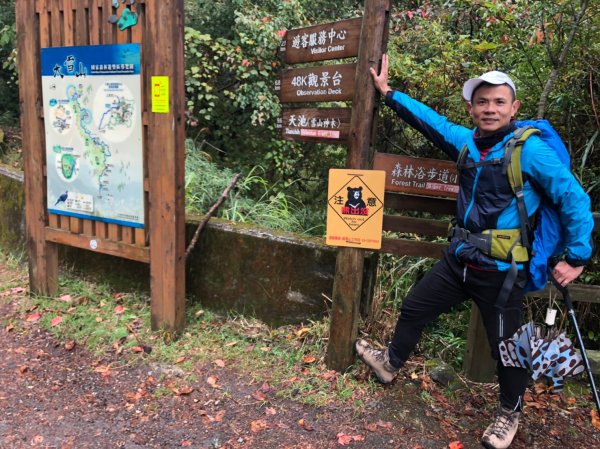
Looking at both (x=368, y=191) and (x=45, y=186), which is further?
(x=45, y=186)

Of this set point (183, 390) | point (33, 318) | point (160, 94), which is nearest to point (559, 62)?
point (160, 94)

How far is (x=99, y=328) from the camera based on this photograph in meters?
4.07

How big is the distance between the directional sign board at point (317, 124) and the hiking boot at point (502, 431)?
1963 millimetres

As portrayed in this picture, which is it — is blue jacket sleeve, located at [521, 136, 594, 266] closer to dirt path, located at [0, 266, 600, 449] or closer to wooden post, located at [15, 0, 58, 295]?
dirt path, located at [0, 266, 600, 449]

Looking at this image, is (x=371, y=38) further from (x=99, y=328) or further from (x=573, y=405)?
(x=99, y=328)

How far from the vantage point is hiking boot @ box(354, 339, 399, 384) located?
3.30m

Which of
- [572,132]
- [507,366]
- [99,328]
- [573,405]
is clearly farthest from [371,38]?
[99,328]

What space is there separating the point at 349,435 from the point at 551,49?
9.94ft

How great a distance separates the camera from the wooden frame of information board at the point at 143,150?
3.60 m

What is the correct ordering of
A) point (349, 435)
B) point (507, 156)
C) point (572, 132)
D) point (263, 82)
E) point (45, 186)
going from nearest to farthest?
point (507, 156) < point (349, 435) < point (572, 132) < point (45, 186) < point (263, 82)

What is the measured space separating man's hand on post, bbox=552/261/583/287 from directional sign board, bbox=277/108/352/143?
4.90 feet

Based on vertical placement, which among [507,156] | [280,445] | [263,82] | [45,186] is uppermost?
[263,82]

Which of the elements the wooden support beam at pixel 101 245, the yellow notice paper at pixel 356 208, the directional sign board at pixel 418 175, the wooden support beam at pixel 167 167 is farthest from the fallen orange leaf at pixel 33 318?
the directional sign board at pixel 418 175

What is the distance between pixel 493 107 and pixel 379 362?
178 centimetres
